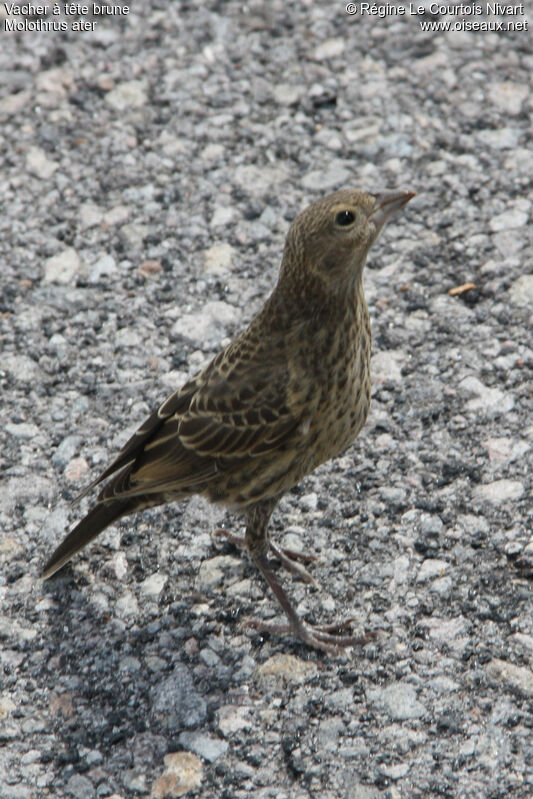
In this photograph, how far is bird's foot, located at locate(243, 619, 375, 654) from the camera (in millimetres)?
4496

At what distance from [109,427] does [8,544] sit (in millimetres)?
824

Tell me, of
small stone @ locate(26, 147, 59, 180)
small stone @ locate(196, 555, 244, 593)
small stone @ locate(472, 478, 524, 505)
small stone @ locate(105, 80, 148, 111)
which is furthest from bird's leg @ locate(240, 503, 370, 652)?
small stone @ locate(105, 80, 148, 111)

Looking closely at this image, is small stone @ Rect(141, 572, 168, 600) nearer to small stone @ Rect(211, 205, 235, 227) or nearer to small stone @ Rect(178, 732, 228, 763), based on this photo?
small stone @ Rect(178, 732, 228, 763)

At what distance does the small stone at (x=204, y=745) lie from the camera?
13.6ft

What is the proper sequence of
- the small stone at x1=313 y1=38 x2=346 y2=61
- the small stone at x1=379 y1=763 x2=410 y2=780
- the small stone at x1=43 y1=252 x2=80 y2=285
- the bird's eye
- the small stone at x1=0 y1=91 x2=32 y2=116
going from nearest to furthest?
the small stone at x1=379 y1=763 x2=410 y2=780 < the bird's eye < the small stone at x1=43 y1=252 x2=80 y2=285 < the small stone at x1=0 y1=91 x2=32 y2=116 < the small stone at x1=313 y1=38 x2=346 y2=61

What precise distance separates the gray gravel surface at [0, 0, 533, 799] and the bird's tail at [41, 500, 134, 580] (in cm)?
17

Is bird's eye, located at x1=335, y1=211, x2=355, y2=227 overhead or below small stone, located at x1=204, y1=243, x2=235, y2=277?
overhead

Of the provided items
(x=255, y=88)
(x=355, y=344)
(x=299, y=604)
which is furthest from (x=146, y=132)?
(x=299, y=604)

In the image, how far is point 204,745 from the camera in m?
4.18

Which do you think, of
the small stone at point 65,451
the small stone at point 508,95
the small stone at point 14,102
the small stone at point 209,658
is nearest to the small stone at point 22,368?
the small stone at point 65,451

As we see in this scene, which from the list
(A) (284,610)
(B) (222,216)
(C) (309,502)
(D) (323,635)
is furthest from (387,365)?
(D) (323,635)

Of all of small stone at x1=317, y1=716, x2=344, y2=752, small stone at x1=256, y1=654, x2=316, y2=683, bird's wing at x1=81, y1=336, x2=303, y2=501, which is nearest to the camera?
small stone at x1=317, y1=716, x2=344, y2=752

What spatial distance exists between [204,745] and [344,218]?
2.11 metres

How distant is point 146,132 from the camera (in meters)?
7.13
